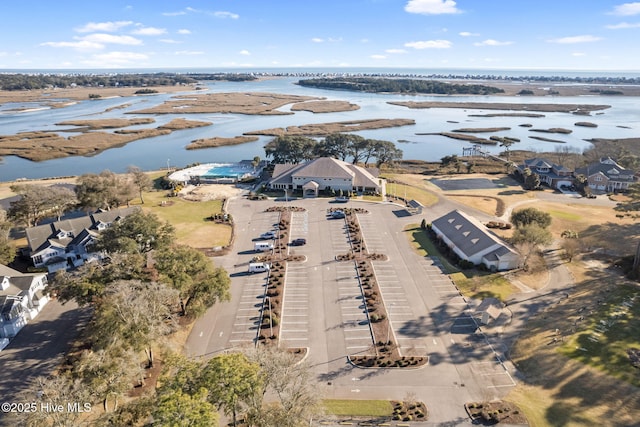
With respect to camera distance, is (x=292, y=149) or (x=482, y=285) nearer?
(x=482, y=285)

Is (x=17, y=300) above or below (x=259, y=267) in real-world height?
above

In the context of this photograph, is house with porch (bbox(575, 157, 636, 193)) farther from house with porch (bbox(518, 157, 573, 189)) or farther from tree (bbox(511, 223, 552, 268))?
tree (bbox(511, 223, 552, 268))


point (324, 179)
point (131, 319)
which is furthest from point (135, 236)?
point (324, 179)

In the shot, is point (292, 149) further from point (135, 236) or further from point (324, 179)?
point (135, 236)

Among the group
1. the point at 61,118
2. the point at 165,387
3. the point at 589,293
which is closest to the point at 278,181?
the point at 589,293

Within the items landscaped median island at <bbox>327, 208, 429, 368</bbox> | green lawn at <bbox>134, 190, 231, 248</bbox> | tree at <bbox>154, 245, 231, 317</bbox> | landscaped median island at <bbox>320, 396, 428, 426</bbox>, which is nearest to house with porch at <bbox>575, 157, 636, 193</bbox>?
landscaped median island at <bbox>327, 208, 429, 368</bbox>

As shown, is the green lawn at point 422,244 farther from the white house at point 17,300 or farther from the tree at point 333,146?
the white house at point 17,300
